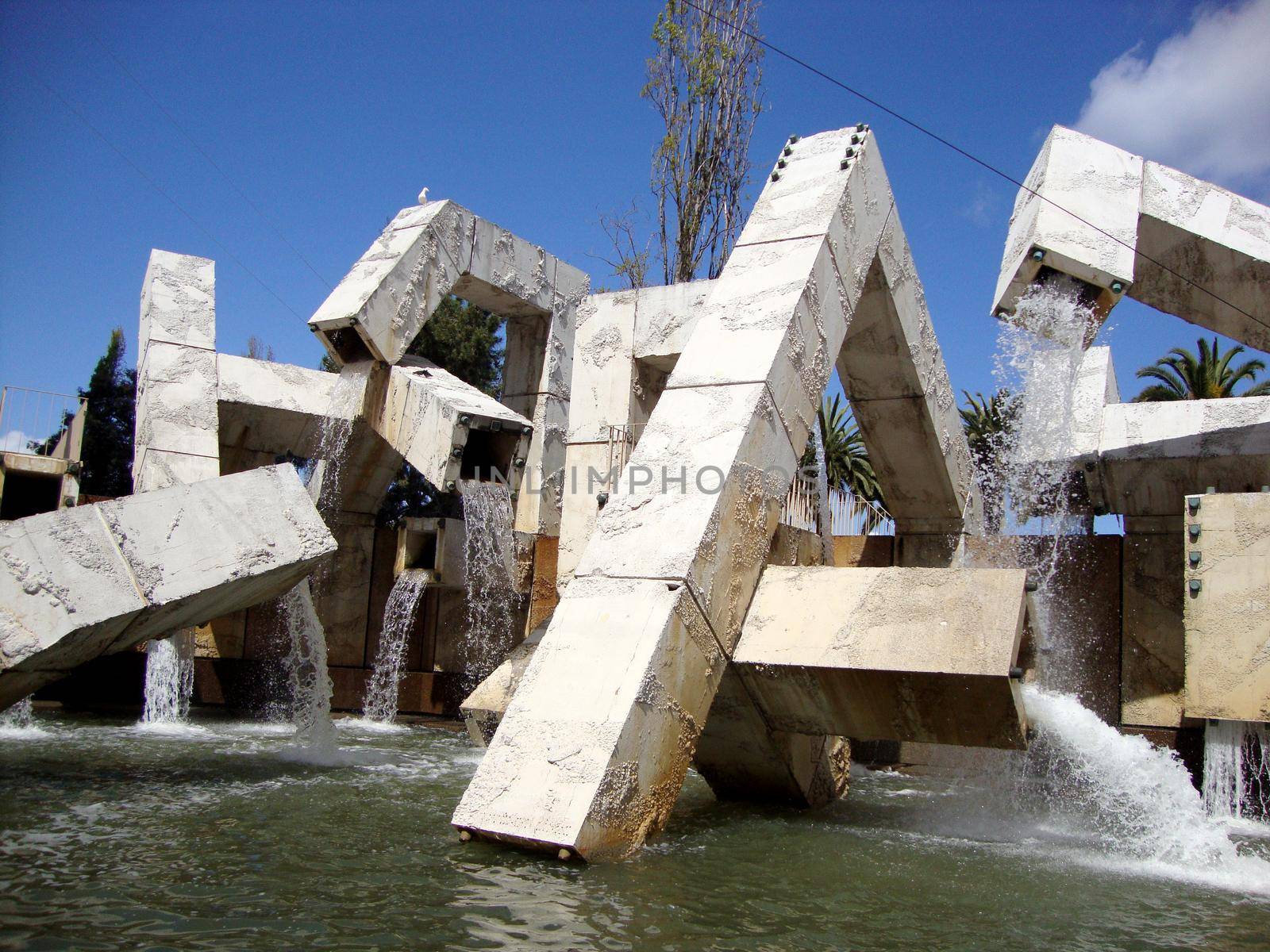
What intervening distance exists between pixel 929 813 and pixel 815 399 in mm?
2618

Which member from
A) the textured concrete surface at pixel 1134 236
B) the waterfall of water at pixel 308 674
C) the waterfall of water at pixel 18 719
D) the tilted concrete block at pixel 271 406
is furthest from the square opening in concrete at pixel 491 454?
the textured concrete surface at pixel 1134 236

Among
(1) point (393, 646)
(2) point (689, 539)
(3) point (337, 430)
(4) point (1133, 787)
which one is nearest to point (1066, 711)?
(4) point (1133, 787)

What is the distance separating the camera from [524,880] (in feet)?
12.7

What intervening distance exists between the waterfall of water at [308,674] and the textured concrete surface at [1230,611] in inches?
237

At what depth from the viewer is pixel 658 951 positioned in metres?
3.25

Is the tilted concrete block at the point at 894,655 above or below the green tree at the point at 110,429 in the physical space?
below

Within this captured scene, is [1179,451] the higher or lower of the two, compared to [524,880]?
higher

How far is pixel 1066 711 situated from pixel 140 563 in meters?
4.95

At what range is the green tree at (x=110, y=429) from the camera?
2256 cm

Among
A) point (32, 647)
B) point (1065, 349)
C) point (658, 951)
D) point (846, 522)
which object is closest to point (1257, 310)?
point (1065, 349)

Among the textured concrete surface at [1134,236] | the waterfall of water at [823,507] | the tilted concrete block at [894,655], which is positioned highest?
the textured concrete surface at [1134,236]

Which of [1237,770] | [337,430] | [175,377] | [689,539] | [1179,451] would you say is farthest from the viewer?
[337,430]

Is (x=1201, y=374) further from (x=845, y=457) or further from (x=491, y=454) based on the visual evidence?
(x=491, y=454)

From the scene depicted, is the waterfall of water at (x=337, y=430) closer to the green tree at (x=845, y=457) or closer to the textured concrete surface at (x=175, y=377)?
the textured concrete surface at (x=175, y=377)
